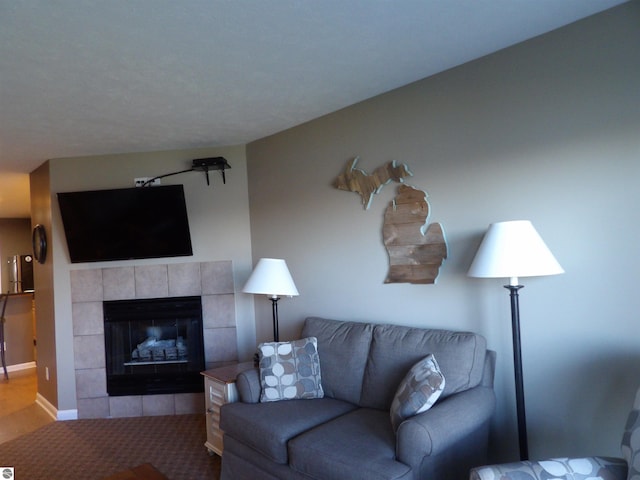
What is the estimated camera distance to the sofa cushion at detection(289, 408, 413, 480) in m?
1.78

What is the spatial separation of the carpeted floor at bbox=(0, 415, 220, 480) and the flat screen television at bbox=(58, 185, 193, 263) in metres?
1.47

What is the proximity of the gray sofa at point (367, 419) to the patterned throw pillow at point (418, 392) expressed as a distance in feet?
0.21

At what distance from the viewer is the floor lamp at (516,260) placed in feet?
6.21

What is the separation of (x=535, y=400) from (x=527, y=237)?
0.91 m

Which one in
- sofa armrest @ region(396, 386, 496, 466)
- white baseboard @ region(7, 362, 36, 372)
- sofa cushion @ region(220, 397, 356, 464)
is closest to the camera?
sofa armrest @ region(396, 386, 496, 466)

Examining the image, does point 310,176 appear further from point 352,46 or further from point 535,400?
point 535,400

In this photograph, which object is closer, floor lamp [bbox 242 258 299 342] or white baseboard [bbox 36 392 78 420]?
floor lamp [bbox 242 258 299 342]

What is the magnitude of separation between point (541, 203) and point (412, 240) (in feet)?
2.62

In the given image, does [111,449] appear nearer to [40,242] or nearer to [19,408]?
[19,408]

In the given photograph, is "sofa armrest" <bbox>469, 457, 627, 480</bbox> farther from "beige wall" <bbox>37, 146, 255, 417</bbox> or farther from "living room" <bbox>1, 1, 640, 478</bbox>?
"beige wall" <bbox>37, 146, 255, 417</bbox>

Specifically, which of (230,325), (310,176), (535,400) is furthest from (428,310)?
(230,325)

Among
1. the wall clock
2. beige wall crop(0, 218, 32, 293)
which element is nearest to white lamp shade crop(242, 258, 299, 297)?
the wall clock

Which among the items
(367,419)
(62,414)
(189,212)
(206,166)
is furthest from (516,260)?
(62,414)

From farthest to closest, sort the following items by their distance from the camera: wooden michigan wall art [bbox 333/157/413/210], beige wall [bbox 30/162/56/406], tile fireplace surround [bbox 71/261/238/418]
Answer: beige wall [bbox 30/162/56/406] < tile fireplace surround [bbox 71/261/238/418] < wooden michigan wall art [bbox 333/157/413/210]
